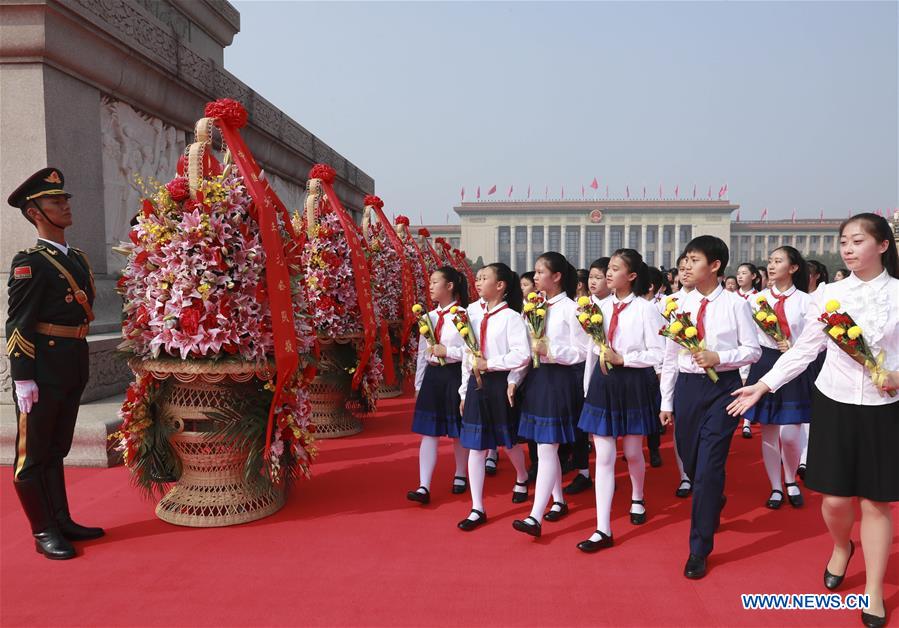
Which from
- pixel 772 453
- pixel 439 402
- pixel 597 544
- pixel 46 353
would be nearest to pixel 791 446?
pixel 772 453

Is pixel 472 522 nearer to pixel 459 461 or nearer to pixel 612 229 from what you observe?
pixel 459 461

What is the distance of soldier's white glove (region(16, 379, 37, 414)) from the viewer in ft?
9.62

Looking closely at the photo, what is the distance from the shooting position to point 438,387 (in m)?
4.01

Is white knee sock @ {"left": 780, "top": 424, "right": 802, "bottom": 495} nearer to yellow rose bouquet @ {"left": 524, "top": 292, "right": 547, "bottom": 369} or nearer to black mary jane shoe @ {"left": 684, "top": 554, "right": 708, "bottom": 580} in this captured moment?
black mary jane shoe @ {"left": 684, "top": 554, "right": 708, "bottom": 580}

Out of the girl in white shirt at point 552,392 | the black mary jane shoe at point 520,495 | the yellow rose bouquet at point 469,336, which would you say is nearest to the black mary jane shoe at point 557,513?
the girl in white shirt at point 552,392

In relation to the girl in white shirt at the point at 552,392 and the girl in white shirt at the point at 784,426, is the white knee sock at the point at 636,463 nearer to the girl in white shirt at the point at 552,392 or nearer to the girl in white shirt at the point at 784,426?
the girl in white shirt at the point at 552,392

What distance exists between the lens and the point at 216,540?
3.21m

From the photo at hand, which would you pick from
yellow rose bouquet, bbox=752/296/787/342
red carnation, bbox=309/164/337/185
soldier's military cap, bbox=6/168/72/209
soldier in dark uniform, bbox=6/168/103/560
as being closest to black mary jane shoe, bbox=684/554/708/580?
yellow rose bouquet, bbox=752/296/787/342

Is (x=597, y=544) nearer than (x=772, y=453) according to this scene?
Yes

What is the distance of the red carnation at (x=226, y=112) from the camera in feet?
11.3

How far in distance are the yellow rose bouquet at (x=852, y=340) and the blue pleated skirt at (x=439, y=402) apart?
2.22 meters

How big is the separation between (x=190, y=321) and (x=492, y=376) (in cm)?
174

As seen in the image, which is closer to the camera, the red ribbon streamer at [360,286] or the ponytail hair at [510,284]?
the ponytail hair at [510,284]

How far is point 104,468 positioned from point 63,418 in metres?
1.33
